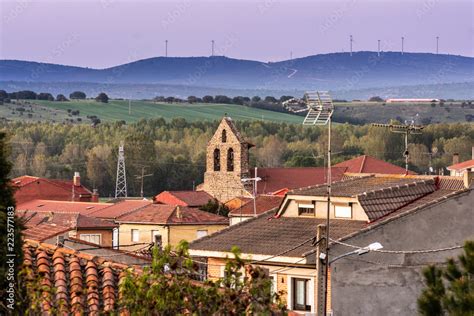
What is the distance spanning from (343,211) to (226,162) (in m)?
58.8

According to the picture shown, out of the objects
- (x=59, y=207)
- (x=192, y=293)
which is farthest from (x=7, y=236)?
(x=59, y=207)

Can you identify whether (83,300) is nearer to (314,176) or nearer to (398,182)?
(398,182)

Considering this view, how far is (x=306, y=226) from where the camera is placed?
96.3 feet

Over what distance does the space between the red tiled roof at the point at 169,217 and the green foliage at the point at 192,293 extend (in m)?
45.0

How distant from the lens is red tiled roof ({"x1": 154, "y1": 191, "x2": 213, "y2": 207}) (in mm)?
73812

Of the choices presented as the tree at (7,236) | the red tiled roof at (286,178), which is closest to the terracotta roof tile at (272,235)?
the tree at (7,236)

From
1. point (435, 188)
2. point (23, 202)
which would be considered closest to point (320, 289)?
point (435, 188)

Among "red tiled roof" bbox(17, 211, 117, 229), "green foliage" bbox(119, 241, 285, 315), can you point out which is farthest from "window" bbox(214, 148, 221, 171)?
"green foliage" bbox(119, 241, 285, 315)

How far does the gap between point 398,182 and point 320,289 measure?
12.9m

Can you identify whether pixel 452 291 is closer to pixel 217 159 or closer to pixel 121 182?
pixel 217 159

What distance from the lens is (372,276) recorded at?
86.9 feet

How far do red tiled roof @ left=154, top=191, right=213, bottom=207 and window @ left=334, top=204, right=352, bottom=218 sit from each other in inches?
1655

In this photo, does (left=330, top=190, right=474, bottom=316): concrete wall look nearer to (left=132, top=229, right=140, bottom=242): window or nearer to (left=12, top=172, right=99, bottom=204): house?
(left=132, top=229, right=140, bottom=242): window

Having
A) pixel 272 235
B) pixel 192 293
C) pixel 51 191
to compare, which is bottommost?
pixel 51 191
